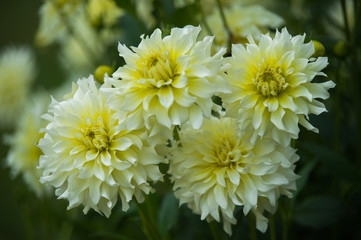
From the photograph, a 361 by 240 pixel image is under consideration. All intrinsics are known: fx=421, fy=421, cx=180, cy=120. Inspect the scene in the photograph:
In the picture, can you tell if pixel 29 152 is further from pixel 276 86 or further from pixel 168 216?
pixel 276 86

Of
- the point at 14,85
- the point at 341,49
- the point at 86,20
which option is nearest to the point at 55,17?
the point at 86,20

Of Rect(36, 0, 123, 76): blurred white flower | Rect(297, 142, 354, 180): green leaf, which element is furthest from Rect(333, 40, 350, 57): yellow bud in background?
Rect(36, 0, 123, 76): blurred white flower

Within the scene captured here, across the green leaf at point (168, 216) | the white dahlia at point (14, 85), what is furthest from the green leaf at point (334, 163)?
the white dahlia at point (14, 85)

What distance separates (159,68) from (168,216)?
1.18 feet

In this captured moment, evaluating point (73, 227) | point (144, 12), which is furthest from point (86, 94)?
point (144, 12)

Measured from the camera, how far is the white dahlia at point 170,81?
1.46ft

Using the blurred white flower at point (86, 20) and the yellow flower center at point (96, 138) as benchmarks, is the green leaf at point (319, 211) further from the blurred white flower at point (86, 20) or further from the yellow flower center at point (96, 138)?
the blurred white flower at point (86, 20)

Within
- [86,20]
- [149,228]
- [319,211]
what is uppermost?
[86,20]

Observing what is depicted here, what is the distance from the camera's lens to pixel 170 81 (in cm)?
47

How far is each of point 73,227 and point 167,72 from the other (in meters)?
0.62

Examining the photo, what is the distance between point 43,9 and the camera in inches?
41.6

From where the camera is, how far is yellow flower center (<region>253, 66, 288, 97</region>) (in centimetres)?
48

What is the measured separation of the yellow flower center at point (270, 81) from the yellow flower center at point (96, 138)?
0.19 meters

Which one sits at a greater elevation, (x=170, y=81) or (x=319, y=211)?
(x=170, y=81)
